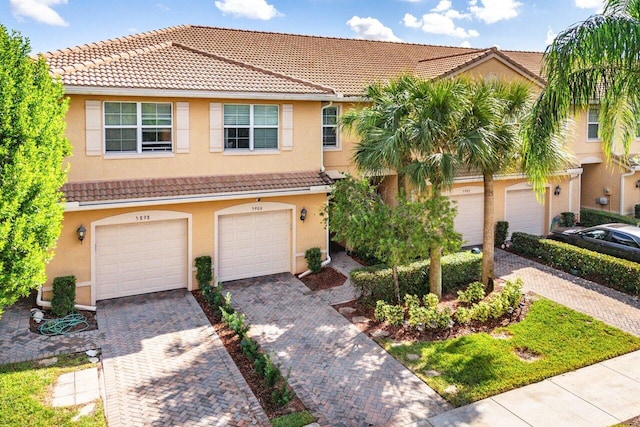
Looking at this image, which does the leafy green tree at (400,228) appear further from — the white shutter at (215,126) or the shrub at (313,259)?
the white shutter at (215,126)

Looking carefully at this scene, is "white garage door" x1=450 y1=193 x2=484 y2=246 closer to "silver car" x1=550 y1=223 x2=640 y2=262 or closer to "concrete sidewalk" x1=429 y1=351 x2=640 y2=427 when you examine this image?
"silver car" x1=550 y1=223 x2=640 y2=262

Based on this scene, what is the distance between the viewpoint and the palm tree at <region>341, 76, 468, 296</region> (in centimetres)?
1243

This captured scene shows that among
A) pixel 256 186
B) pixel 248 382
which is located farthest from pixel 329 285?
pixel 248 382

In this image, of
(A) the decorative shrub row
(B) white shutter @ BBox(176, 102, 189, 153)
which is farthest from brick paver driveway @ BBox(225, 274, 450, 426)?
(B) white shutter @ BBox(176, 102, 189, 153)

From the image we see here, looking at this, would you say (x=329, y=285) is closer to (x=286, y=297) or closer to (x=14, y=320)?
(x=286, y=297)

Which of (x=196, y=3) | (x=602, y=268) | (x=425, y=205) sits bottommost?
(x=602, y=268)

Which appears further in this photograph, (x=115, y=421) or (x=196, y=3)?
(x=196, y=3)

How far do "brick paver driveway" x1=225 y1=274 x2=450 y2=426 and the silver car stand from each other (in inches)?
424

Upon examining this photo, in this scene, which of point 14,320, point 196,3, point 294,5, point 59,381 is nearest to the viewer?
point 59,381

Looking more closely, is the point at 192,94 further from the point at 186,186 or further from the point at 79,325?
the point at 79,325

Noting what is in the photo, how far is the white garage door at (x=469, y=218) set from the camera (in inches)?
797

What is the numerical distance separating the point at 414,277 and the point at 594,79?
698 centimetres

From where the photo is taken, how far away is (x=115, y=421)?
27.7 ft

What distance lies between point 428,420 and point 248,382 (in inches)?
141
